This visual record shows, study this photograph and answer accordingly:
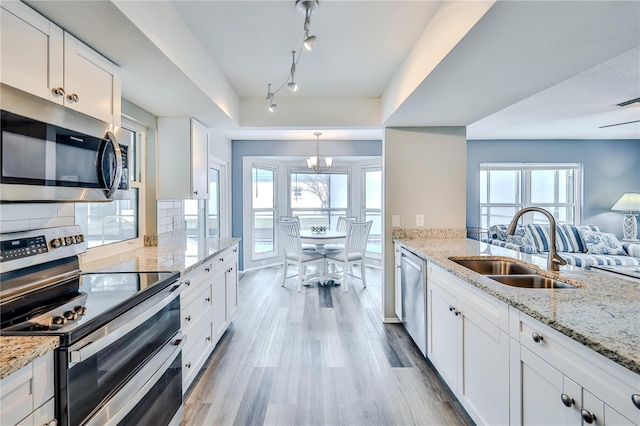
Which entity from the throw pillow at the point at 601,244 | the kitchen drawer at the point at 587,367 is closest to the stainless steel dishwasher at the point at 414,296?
the kitchen drawer at the point at 587,367

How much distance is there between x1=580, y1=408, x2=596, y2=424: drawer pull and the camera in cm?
90

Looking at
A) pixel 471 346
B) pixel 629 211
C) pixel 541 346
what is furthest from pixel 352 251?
pixel 629 211

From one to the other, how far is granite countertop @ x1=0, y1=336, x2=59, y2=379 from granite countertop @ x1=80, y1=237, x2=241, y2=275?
84cm

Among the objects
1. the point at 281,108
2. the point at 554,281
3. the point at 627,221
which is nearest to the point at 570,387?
the point at 554,281

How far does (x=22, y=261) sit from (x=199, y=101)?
62.2 inches

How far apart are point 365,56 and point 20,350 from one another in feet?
8.25

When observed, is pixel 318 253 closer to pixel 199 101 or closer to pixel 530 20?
pixel 199 101

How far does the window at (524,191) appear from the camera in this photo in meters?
5.52

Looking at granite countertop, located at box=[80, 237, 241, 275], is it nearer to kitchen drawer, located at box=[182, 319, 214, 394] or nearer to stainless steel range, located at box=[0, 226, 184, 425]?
stainless steel range, located at box=[0, 226, 184, 425]

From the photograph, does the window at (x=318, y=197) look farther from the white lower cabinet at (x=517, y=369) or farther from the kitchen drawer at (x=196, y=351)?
the white lower cabinet at (x=517, y=369)

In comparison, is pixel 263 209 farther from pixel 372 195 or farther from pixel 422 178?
pixel 422 178

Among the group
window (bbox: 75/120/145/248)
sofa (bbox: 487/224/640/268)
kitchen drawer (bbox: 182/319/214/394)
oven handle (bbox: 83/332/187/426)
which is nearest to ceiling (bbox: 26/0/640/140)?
window (bbox: 75/120/145/248)

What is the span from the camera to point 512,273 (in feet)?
6.98

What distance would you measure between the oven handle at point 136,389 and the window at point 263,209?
406 cm
